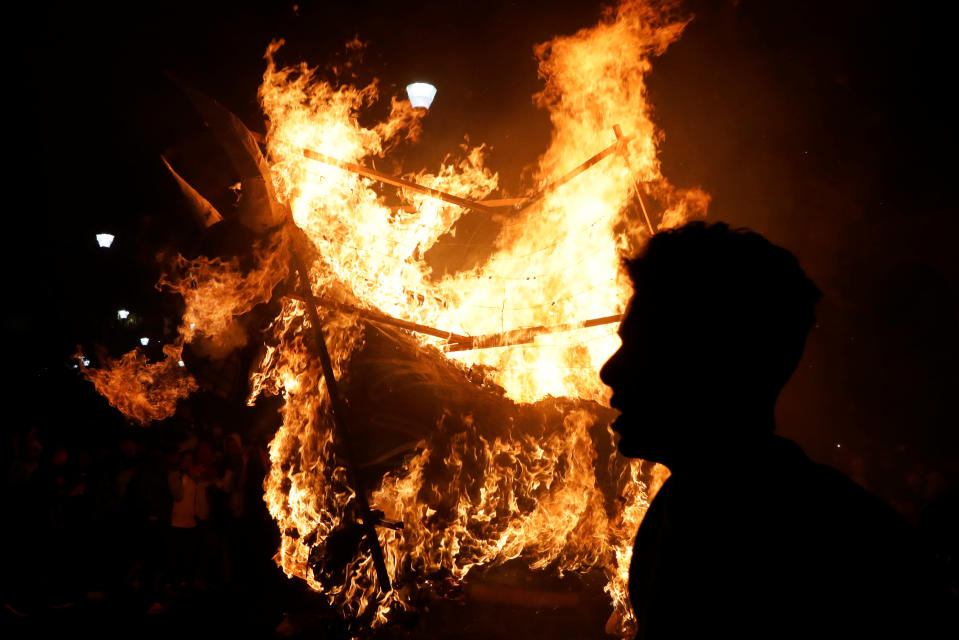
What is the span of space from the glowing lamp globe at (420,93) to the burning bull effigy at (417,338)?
117 cm

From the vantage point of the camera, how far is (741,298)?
1.41 m

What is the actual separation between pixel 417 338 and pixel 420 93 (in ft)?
10.3

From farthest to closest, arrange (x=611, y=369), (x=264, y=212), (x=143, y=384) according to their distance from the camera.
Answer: (x=143, y=384) → (x=264, y=212) → (x=611, y=369)

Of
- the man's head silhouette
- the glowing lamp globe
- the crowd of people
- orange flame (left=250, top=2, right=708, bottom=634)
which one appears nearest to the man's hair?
the man's head silhouette

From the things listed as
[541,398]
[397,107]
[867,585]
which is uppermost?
[397,107]

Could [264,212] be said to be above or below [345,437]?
above

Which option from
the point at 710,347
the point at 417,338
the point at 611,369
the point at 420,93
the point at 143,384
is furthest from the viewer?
the point at 143,384

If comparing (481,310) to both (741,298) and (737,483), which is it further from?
(737,483)

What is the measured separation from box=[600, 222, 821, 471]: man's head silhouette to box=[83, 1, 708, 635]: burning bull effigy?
4595 mm

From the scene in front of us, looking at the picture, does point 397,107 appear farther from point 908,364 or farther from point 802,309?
point 908,364

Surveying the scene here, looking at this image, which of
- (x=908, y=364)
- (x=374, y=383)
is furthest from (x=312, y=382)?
(x=908, y=364)

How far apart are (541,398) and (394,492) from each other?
2.57 meters

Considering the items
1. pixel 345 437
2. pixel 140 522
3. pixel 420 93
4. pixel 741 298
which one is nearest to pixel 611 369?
pixel 741 298

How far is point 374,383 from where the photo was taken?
272 inches
